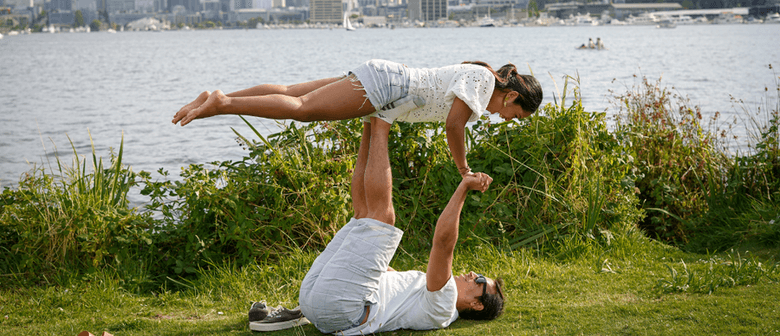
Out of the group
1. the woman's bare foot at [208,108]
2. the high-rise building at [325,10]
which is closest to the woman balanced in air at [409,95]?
the woman's bare foot at [208,108]

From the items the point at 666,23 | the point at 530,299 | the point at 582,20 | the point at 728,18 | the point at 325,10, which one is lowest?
the point at 530,299

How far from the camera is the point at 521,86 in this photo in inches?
159

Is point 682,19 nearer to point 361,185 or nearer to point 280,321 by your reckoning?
point 361,185

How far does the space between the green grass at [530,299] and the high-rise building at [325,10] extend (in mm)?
135300

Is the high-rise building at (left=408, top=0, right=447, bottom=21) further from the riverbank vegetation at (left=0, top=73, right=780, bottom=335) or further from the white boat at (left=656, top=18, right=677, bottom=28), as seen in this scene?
the riverbank vegetation at (left=0, top=73, right=780, bottom=335)

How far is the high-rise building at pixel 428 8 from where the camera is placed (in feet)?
417

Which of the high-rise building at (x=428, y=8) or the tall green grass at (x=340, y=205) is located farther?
the high-rise building at (x=428, y=8)

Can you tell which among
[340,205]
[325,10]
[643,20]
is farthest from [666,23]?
[340,205]

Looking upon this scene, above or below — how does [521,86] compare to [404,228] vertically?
above

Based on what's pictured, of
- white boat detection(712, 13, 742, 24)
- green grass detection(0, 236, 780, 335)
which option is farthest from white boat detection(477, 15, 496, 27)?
green grass detection(0, 236, 780, 335)

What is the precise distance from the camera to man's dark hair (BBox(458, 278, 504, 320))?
3.96 m

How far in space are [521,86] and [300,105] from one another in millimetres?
1441

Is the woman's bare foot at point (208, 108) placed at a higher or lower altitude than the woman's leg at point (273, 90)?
lower

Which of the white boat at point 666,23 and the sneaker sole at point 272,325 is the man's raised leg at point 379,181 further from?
the white boat at point 666,23
